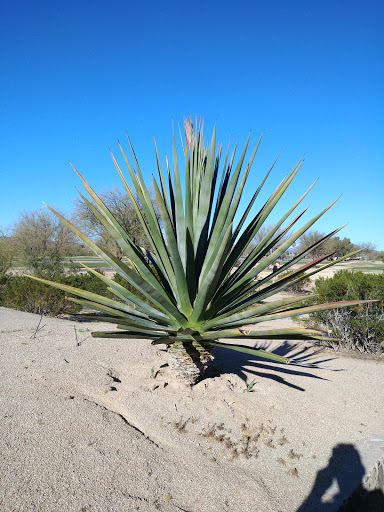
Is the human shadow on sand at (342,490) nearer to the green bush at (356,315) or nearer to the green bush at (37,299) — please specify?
the green bush at (356,315)

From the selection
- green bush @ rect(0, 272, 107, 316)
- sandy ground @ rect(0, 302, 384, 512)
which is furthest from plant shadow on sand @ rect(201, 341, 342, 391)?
green bush @ rect(0, 272, 107, 316)

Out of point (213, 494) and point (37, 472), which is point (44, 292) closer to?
point (37, 472)

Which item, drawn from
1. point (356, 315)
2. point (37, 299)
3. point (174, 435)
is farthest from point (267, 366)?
point (37, 299)

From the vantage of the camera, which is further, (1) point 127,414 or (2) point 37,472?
(1) point 127,414

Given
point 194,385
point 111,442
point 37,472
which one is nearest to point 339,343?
point 194,385

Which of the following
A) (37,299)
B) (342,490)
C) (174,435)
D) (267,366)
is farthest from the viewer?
(37,299)

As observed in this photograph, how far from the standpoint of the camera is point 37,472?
2453 millimetres

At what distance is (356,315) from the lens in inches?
251

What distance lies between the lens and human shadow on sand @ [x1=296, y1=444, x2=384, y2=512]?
2358mm

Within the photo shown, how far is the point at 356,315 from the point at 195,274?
14.8ft

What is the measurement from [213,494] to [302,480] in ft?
2.64

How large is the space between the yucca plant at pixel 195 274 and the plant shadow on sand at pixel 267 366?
3.39ft

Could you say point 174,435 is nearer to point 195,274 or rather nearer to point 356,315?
point 195,274

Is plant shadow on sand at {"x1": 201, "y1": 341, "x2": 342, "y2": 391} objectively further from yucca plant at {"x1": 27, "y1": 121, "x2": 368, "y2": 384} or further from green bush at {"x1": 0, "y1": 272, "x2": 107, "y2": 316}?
green bush at {"x1": 0, "y1": 272, "x2": 107, "y2": 316}
